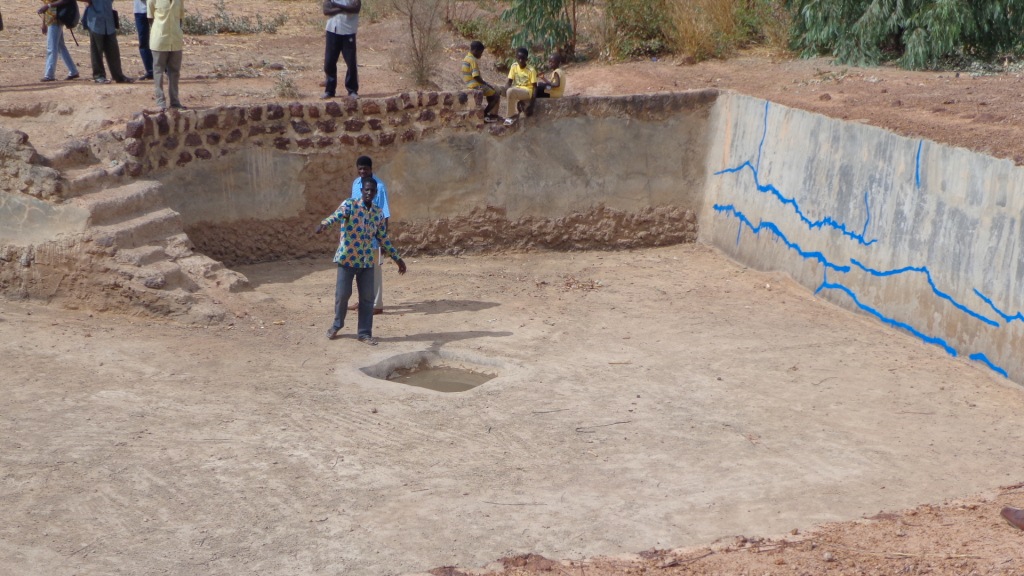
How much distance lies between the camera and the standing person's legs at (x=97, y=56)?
12305mm

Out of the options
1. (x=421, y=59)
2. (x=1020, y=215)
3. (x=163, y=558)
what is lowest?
(x=163, y=558)

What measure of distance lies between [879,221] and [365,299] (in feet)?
15.5

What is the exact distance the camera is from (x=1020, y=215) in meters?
8.70

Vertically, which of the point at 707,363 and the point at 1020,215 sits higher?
the point at 1020,215

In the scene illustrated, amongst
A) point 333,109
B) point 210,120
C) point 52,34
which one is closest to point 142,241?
point 210,120

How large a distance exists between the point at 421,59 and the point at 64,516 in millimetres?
8603

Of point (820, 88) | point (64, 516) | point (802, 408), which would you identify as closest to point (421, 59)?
point (820, 88)

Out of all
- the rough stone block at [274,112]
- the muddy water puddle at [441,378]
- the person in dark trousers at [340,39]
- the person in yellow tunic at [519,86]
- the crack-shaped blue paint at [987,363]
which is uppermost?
the person in dark trousers at [340,39]

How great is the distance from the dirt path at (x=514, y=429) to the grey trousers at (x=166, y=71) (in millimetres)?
366

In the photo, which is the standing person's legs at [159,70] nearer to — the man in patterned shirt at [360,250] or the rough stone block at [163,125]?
the rough stone block at [163,125]

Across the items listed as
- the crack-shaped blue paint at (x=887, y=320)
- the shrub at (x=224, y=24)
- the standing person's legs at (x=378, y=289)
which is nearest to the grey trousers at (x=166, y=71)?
the standing person's legs at (x=378, y=289)

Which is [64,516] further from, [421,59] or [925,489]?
[421,59]

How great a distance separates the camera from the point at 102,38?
40.4 ft

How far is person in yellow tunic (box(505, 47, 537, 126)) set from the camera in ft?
40.1
